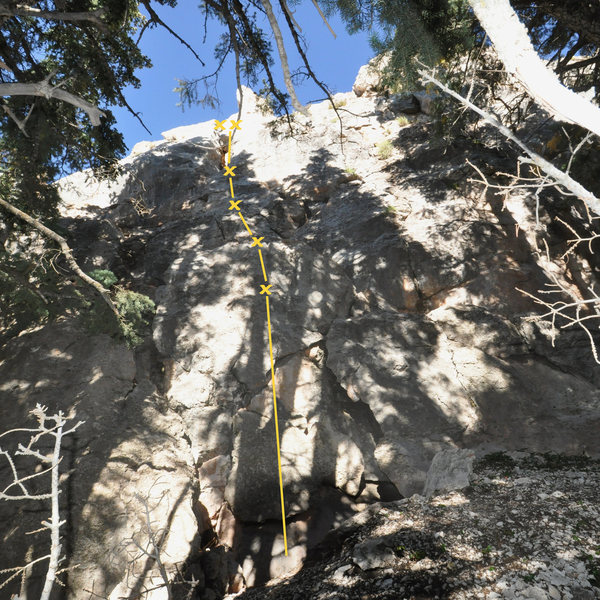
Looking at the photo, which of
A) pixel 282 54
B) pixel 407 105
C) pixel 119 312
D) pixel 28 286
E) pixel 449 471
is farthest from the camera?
pixel 407 105

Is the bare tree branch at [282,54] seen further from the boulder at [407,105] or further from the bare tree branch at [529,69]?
the boulder at [407,105]

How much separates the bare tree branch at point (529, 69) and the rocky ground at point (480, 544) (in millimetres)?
4218

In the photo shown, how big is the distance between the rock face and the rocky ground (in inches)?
13.0

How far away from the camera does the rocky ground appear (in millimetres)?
3734

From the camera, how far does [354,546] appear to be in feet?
16.5

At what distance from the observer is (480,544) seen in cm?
433

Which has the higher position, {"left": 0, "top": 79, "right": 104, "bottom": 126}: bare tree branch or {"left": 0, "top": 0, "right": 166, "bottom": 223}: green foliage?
{"left": 0, "top": 0, "right": 166, "bottom": 223}: green foliage

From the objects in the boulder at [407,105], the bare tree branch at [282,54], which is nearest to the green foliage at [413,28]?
the bare tree branch at [282,54]

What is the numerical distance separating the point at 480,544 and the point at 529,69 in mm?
5062

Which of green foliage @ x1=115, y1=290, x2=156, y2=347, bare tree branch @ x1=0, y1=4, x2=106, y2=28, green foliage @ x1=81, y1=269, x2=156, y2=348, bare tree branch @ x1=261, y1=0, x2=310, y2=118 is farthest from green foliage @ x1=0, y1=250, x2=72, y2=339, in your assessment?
bare tree branch @ x1=261, y1=0, x2=310, y2=118

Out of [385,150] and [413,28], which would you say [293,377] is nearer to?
[413,28]

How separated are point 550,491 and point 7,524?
7588 millimetres

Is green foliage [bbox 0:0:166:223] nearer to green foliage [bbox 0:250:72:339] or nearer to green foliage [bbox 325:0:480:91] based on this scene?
green foliage [bbox 0:250:72:339]

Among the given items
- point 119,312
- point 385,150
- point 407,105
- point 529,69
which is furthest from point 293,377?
point 407,105
